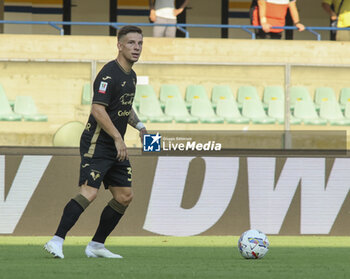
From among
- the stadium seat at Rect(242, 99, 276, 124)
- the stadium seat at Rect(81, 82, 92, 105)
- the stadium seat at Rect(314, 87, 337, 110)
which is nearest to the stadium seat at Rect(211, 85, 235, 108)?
the stadium seat at Rect(242, 99, 276, 124)

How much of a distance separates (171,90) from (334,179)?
2.93 meters

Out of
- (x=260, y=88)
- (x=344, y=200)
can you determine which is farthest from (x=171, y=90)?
(x=344, y=200)

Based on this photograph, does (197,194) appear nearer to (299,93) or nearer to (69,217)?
(299,93)

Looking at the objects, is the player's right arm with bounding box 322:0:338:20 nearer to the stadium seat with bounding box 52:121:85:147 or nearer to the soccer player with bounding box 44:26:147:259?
the stadium seat with bounding box 52:121:85:147

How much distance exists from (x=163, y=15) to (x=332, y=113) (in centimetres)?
354

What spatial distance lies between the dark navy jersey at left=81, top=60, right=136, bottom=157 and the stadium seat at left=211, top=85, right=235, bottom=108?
548 cm

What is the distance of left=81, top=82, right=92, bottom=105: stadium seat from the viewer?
11492 mm

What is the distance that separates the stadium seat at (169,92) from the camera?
39.6 ft

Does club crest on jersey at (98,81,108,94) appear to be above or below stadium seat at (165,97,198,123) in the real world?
above

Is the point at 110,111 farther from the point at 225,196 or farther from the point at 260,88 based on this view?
the point at 260,88

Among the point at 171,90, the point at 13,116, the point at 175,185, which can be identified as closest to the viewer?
the point at 175,185

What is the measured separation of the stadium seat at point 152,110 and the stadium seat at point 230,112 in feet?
2.53

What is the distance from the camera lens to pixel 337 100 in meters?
12.4

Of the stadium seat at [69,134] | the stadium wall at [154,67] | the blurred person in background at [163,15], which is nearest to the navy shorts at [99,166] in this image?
the stadium seat at [69,134]
